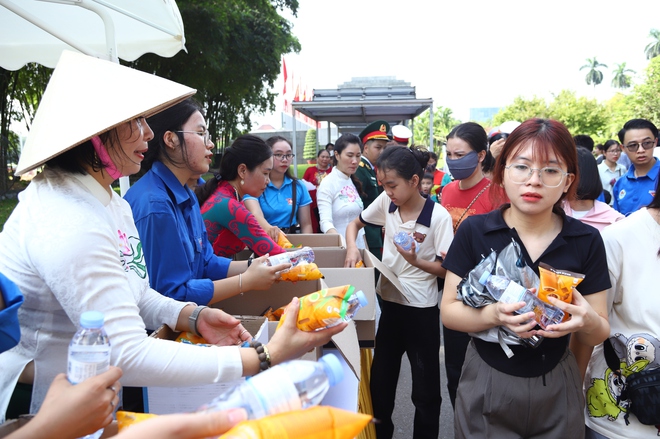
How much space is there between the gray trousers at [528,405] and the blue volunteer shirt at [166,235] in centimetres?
120

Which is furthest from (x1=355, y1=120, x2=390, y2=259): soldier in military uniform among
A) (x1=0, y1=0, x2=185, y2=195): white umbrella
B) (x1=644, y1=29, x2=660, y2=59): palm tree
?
(x1=644, y1=29, x2=660, y2=59): palm tree

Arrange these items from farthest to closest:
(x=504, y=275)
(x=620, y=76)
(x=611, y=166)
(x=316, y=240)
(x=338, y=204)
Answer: (x=620, y=76) < (x=611, y=166) < (x=338, y=204) < (x=316, y=240) < (x=504, y=275)

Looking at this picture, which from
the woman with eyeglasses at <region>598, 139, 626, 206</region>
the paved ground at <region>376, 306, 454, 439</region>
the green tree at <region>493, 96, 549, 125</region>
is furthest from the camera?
the green tree at <region>493, 96, 549, 125</region>

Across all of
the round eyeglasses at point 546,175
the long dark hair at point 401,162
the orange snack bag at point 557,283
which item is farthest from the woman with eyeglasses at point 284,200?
the orange snack bag at point 557,283

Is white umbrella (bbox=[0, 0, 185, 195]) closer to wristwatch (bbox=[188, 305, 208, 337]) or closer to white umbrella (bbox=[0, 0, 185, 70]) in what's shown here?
white umbrella (bbox=[0, 0, 185, 70])

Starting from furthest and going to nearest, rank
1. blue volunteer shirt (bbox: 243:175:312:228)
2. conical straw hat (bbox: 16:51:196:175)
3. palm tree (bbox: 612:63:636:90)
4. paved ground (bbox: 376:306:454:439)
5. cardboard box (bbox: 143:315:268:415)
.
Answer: palm tree (bbox: 612:63:636:90)
blue volunteer shirt (bbox: 243:175:312:228)
paved ground (bbox: 376:306:454:439)
cardboard box (bbox: 143:315:268:415)
conical straw hat (bbox: 16:51:196:175)

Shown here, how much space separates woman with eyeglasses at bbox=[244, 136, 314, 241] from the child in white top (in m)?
1.37

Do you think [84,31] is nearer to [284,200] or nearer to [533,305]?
[284,200]

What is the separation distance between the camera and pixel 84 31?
4031mm

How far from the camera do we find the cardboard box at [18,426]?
1199 mm

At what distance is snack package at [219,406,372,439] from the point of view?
2.85ft

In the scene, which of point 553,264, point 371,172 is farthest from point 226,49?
point 553,264

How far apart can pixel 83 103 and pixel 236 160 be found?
200 centimetres

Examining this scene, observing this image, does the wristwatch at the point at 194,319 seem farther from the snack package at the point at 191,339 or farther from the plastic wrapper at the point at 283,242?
the plastic wrapper at the point at 283,242
